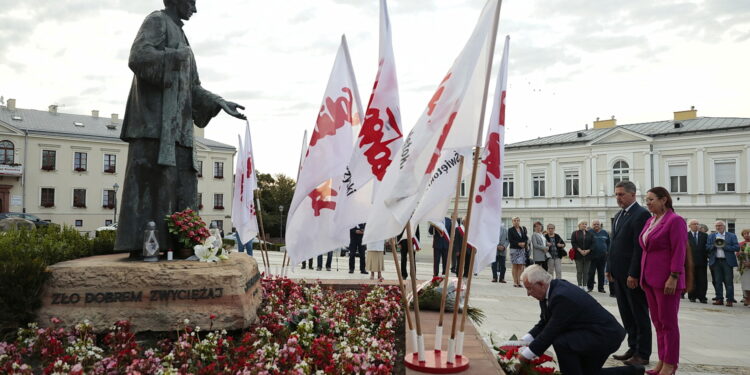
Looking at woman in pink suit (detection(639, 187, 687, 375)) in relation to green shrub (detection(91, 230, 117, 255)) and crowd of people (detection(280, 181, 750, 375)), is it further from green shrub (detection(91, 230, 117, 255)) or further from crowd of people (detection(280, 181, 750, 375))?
green shrub (detection(91, 230, 117, 255))

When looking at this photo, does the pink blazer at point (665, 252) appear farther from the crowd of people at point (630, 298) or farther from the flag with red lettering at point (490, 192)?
the flag with red lettering at point (490, 192)

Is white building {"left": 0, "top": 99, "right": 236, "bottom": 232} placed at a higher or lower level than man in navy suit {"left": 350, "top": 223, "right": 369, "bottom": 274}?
higher

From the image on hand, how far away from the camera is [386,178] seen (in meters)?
3.43

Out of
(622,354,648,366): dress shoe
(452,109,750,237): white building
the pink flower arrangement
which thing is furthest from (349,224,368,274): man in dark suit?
(452,109,750,237): white building

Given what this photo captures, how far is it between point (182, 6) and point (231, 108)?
4.17ft

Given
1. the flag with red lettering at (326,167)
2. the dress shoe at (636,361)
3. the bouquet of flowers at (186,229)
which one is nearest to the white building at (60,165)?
the bouquet of flowers at (186,229)

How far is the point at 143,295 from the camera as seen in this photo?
445 centimetres

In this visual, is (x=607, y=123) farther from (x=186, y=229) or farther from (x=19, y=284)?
(x=19, y=284)

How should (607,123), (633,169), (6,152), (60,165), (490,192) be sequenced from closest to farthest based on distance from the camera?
(490,192)
(633,169)
(607,123)
(6,152)
(60,165)

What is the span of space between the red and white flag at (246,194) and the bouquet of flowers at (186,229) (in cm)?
482

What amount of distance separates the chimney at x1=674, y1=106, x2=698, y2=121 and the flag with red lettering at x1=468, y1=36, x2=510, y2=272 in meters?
41.1

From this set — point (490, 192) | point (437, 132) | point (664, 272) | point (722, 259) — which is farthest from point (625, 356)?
point (722, 259)

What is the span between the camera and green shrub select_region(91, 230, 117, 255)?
5.75 meters

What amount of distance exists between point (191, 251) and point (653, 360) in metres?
5.05
